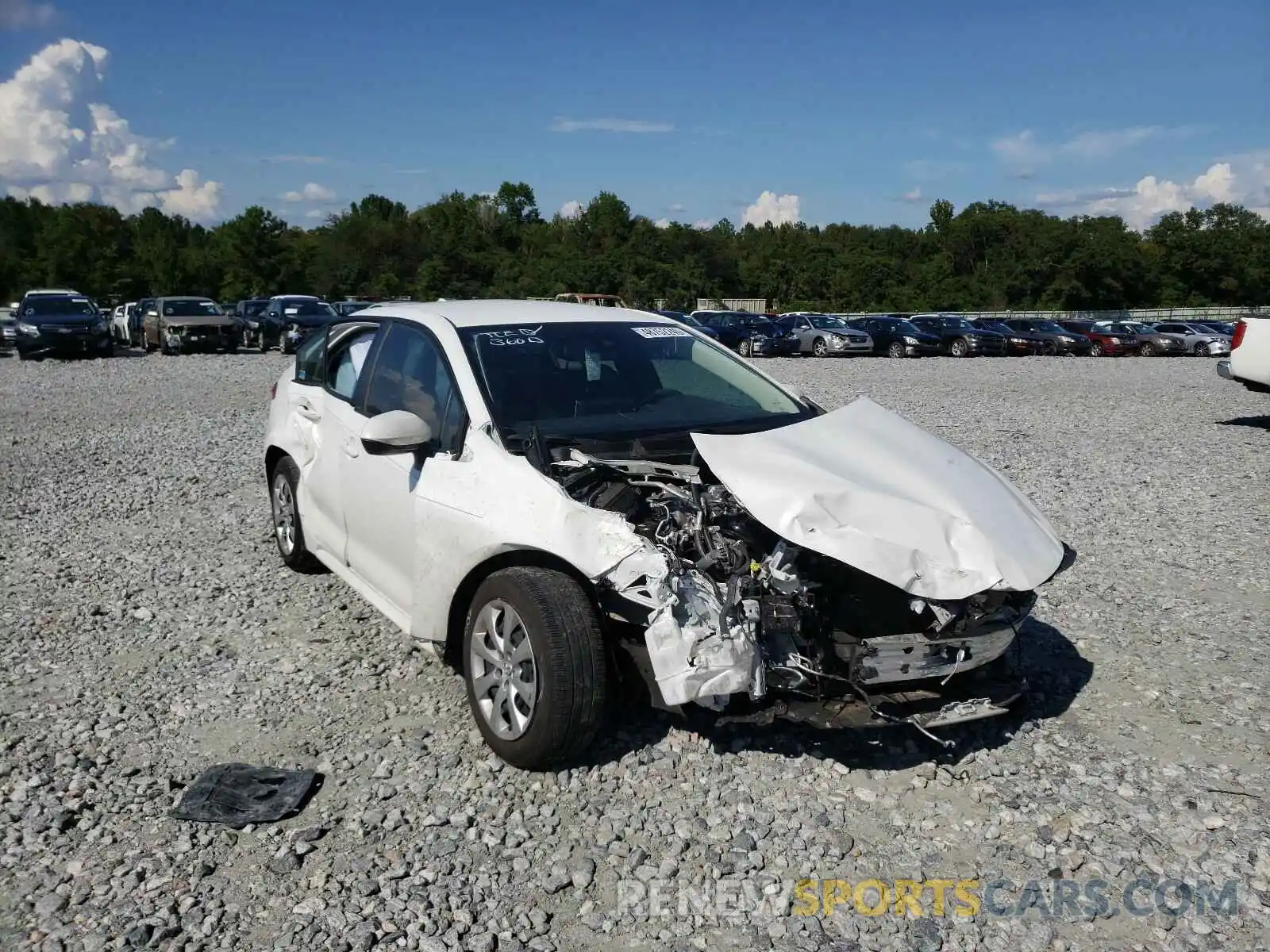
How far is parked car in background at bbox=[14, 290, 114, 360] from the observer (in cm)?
2488

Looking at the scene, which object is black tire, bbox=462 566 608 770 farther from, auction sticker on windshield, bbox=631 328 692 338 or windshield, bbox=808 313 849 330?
windshield, bbox=808 313 849 330

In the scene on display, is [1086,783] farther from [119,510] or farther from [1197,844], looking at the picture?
[119,510]

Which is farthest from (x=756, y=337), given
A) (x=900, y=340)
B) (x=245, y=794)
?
(x=245, y=794)

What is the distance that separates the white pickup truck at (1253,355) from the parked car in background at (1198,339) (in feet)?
84.5

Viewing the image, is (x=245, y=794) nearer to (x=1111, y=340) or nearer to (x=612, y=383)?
(x=612, y=383)

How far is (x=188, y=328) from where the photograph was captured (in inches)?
Answer: 1117

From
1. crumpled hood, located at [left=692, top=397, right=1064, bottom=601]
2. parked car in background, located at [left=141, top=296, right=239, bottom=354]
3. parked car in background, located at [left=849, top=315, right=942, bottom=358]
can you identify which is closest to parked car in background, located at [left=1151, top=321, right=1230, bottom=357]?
parked car in background, located at [left=849, top=315, right=942, bottom=358]

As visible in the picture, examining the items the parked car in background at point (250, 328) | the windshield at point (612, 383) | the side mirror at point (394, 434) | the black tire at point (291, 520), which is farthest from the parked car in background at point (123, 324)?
the side mirror at point (394, 434)

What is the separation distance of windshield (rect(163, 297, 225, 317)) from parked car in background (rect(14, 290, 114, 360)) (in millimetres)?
2581

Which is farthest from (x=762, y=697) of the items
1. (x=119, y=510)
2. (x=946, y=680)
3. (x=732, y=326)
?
(x=732, y=326)

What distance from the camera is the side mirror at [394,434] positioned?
424 cm

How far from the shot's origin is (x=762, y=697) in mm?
3635

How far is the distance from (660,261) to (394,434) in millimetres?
76336

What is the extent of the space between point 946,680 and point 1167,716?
4.40ft
